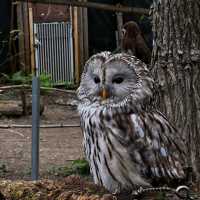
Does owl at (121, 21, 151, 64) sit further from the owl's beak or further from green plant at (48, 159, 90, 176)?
the owl's beak

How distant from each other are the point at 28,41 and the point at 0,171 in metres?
6.68

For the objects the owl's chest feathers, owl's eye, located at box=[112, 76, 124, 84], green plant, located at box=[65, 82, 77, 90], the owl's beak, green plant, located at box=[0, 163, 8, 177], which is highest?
owl's eye, located at box=[112, 76, 124, 84]

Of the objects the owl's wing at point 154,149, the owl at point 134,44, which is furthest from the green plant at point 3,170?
the owl at point 134,44

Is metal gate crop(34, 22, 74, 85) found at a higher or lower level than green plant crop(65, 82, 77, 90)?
A: higher

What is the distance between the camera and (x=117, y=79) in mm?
3490

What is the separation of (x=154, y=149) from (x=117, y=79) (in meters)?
0.45

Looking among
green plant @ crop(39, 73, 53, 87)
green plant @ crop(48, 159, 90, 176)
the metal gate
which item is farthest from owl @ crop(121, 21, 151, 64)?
green plant @ crop(48, 159, 90, 176)

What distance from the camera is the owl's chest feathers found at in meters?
3.31

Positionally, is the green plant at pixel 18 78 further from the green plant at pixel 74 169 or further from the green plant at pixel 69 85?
the green plant at pixel 74 169

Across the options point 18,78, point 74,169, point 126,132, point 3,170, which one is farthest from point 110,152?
point 18,78

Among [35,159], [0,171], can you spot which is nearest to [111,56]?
[35,159]

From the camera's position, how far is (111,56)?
11.1 feet

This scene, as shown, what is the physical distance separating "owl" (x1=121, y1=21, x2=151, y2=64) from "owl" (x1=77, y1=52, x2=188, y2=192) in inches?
319

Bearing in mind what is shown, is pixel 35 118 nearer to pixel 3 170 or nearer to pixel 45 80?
pixel 3 170
